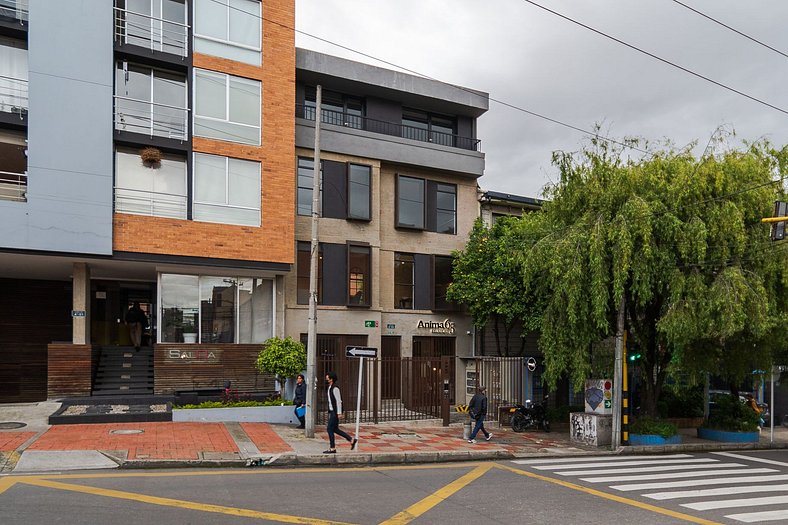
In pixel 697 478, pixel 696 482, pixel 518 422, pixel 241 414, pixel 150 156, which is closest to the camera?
pixel 696 482

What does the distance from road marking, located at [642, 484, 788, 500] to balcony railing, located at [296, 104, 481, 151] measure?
17331 millimetres

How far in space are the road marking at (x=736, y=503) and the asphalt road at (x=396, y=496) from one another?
0.06 feet

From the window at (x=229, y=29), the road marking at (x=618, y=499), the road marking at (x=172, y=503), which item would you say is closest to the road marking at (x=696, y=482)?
the road marking at (x=618, y=499)

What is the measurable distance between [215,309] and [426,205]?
955 cm

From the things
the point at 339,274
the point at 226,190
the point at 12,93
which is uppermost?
the point at 12,93

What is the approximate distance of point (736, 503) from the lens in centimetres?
1041

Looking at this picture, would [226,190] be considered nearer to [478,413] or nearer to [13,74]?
[13,74]

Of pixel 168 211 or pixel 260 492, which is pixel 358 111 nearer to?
pixel 168 211

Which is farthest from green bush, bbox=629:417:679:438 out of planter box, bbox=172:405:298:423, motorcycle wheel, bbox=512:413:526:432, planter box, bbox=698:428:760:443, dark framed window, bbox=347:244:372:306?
dark framed window, bbox=347:244:372:306

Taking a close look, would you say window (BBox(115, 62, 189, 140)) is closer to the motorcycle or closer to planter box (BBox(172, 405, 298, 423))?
planter box (BBox(172, 405, 298, 423))

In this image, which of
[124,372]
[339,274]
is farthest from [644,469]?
[124,372]

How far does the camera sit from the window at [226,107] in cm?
1981

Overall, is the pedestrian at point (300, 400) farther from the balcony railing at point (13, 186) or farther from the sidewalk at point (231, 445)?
the balcony railing at point (13, 186)

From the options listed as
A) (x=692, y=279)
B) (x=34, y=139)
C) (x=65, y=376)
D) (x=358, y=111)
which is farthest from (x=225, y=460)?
(x=358, y=111)
